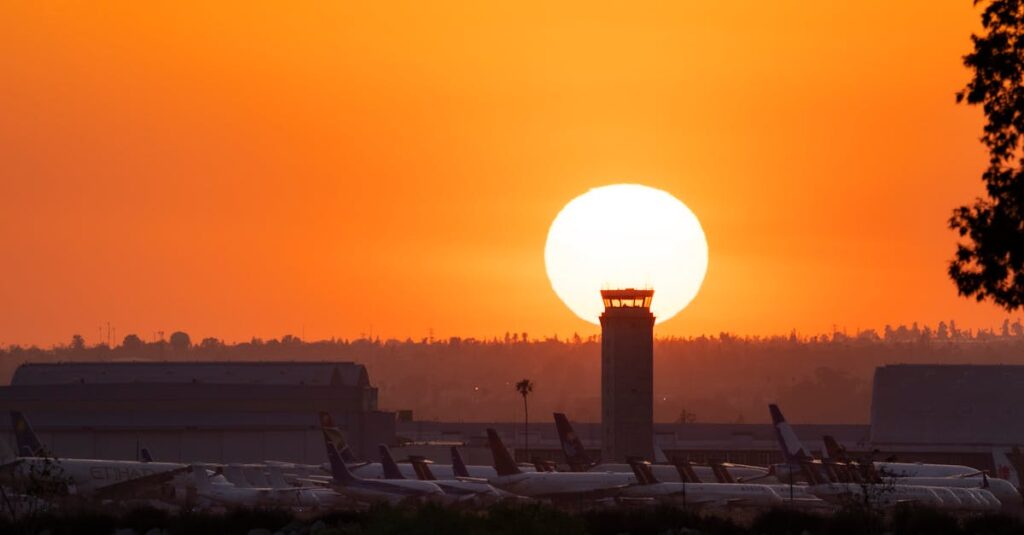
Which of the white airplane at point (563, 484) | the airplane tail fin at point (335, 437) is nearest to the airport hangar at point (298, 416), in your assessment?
the airplane tail fin at point (335, 437)

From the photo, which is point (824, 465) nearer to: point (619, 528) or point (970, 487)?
point (970, 487)

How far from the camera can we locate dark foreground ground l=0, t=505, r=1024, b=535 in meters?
71.3

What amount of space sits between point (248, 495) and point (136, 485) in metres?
13.9

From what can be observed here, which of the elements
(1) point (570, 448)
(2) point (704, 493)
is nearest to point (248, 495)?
(2) point (704, 493)

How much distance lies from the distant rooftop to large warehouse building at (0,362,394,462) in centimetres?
11

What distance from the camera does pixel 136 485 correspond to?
11444cm

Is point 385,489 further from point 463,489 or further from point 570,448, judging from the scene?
point 570,448

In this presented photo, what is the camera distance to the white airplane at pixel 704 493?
101875 millimetres

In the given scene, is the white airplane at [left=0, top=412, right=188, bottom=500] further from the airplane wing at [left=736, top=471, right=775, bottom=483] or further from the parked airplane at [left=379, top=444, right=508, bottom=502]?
the airplane wing at [left=736, top=471, right=775, bottom=483]

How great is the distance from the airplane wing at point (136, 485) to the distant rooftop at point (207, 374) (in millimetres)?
75310

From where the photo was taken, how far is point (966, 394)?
184500 millimetres

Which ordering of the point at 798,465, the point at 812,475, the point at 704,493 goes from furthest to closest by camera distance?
1. the point at 798,465
2. the point at 812,475
3. the point at 704,493

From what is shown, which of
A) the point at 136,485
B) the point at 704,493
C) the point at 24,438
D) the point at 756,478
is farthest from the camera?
the point at 756,478

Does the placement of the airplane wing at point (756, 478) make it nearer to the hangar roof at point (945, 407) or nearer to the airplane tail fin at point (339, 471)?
the airplane tail fin at point (339, 471)
